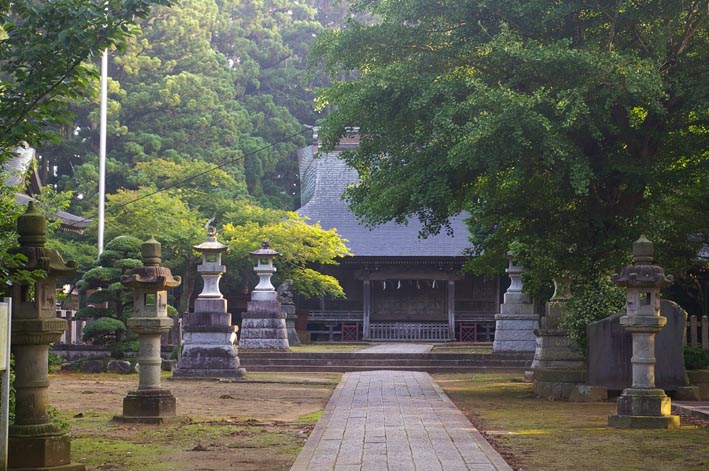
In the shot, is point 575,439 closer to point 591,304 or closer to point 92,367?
point 591,304

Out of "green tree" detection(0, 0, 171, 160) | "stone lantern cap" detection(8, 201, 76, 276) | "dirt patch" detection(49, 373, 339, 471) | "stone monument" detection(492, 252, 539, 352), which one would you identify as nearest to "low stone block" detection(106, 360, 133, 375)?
"dirt patch" detection(49, 373, 339, 471)

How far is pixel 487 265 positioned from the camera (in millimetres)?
22422

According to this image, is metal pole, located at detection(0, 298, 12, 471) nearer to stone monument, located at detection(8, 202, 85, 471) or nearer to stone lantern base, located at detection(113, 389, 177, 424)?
stone monument, located at detection(8, 202, 85, 471)

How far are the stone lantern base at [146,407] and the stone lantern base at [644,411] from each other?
5.78 metres

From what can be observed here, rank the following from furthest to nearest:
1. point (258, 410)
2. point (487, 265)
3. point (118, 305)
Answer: point (118, 305) → point (487, 265) → point (258, 410)

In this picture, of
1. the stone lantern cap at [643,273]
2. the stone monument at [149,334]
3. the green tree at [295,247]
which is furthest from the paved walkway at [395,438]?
the green tree at [295,247]

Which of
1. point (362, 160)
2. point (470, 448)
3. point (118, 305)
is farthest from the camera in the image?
point (118, 305)

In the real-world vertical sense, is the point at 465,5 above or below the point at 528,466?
above

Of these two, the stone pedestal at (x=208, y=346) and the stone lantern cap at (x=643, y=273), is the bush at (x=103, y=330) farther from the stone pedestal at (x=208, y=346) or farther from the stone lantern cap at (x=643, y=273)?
the stone lantern cap at (x=643, y=273)

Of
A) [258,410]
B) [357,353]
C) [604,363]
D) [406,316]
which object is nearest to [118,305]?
[357,353]

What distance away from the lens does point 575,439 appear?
11.4 m

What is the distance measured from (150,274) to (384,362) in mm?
14467

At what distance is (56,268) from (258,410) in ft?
23.8

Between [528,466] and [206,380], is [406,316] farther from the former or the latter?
[528,466]
